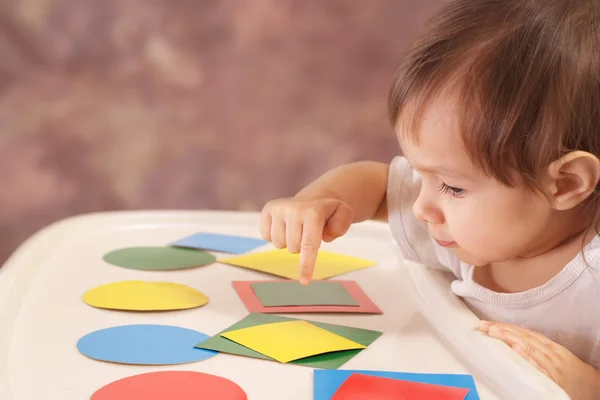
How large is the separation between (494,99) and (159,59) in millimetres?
1017

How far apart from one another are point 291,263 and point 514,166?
0.87 ft

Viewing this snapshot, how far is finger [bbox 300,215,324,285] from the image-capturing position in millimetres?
615

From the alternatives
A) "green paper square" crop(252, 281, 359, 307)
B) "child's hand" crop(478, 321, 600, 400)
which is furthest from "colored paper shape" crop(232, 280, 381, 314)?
"child's hand" crop(478, 321, 600, 400)

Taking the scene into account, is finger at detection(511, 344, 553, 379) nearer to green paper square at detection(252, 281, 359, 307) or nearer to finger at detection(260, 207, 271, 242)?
green paper square at detection(252, 281, 359, 307)

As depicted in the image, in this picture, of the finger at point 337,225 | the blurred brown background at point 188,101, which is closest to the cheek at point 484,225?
the finger at point 337,225

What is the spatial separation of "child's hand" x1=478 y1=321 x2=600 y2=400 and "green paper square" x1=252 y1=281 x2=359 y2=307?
13 cm

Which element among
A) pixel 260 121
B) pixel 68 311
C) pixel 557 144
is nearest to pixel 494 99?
pixel 557 144

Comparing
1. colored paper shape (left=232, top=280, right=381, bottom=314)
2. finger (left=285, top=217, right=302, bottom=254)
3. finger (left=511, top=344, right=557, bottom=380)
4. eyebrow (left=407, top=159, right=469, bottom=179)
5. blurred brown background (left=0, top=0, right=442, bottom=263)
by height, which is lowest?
finger (left=511, top=344, right=557, bottom=380)

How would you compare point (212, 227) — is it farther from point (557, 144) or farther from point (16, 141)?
point (16, 141)

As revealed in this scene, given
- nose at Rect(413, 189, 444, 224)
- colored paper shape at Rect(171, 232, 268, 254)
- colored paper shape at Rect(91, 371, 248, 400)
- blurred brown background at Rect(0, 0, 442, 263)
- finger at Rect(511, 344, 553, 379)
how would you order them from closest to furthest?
colored paper shape at Rect(91, 371, 248, 400) → finger at Rect(511, 344, 553, 379) → nose at Rect(413, 189, 444, 224) → colored paper shape at Rect(171, 232, 268, 254) → blurred brown background at Rect(0, 0, 442, 263)

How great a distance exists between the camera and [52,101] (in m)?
1.44

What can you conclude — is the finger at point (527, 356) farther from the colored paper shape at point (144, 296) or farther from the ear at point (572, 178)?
the colored paper shape at point (144, 296)

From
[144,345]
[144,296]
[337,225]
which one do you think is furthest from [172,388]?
[337,225]

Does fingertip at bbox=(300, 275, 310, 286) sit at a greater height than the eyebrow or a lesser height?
lesser
